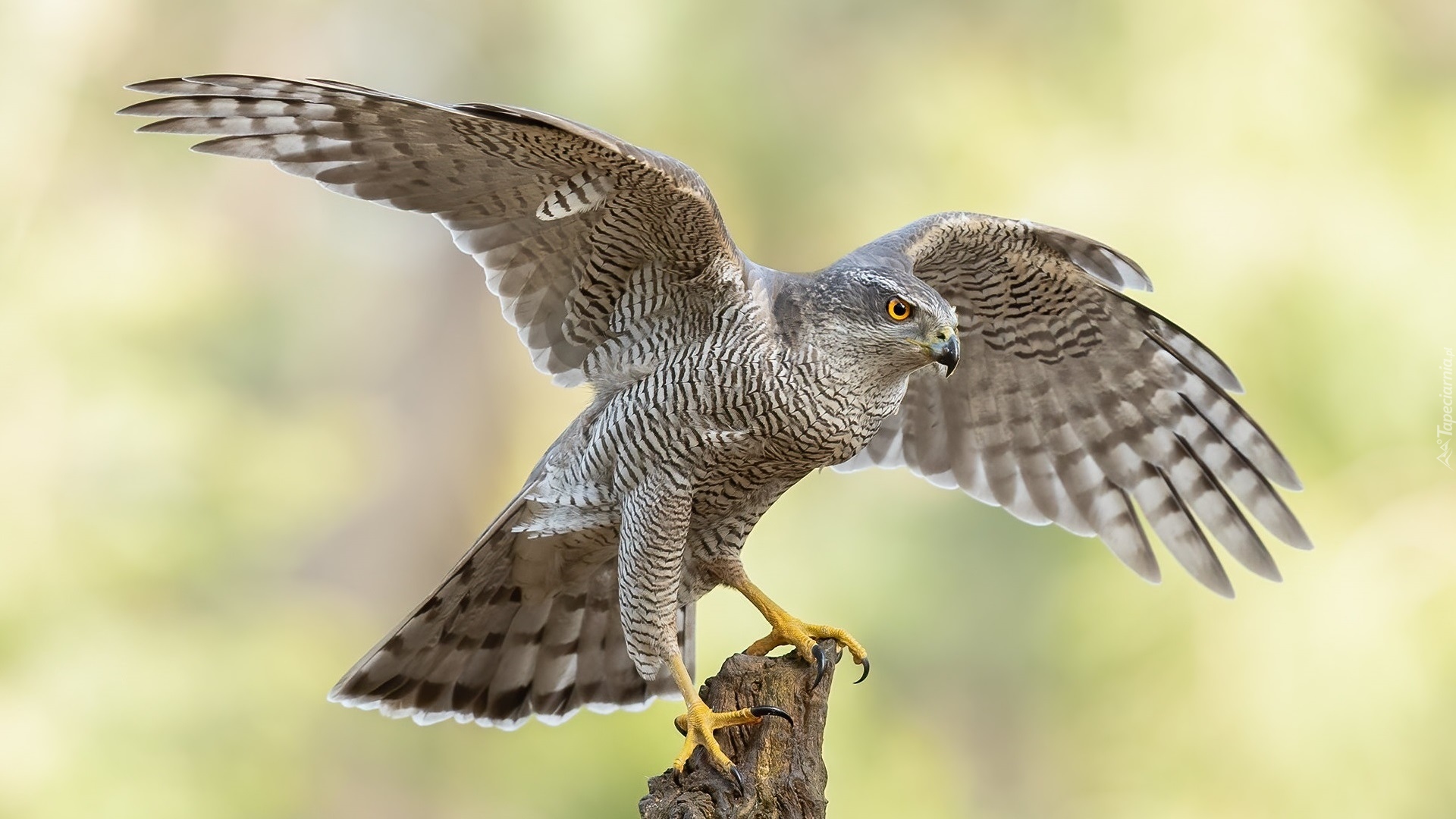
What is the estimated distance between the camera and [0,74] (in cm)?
802

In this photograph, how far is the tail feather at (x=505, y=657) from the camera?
4125 millimetres

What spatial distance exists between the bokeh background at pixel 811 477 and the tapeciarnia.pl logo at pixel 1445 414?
0.08 meters

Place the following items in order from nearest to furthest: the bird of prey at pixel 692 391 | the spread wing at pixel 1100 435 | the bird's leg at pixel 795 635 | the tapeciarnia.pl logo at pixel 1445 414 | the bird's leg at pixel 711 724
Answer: the bird of prey at pixel 692 391 < the bird's leg at pixel 711 724 < the bird's leg at pixel 795 635 < the spread wing at pixel 1100 435 < the tapeciarnia.pl logo at pixel 1445 414

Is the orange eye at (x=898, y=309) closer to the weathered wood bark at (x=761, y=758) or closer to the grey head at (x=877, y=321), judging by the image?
the grey head at (x=877, y=321)

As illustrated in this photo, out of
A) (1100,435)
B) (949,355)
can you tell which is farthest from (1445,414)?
(949,355)

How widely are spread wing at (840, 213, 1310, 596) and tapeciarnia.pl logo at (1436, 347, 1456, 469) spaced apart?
215cm

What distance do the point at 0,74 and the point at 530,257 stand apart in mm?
5952

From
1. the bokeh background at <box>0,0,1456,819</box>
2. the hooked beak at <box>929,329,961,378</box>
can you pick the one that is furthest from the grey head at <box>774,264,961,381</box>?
the bokeh background at <box>0,0,1456,819</box>

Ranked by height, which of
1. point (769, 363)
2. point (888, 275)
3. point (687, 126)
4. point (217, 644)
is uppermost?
point (687, 126)

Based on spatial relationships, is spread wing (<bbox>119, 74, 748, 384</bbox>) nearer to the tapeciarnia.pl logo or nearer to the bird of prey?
the bird of prey

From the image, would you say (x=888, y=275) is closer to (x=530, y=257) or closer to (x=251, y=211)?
(x=530, y=257)

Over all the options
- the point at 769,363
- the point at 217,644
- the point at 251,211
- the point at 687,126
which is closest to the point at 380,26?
the point at 251,211

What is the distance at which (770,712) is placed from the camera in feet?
11.4

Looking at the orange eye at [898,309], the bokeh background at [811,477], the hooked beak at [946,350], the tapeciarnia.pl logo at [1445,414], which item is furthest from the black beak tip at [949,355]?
the tapeciarnia.pl logo at [1445,414]
